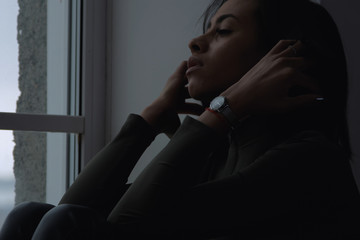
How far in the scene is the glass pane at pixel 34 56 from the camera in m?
1.38

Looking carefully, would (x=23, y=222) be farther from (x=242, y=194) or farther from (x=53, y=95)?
(x=53, y=95)

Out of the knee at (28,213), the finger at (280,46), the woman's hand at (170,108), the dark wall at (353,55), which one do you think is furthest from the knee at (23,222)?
the dark wall at (353,55)

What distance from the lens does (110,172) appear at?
0.98m

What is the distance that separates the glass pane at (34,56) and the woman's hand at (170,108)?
55cm

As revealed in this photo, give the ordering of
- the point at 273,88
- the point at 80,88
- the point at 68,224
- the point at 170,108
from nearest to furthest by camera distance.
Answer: the point at 68,224
the point at 273,88
the point at 170,108
the point at 80,88

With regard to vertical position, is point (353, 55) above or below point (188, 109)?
above

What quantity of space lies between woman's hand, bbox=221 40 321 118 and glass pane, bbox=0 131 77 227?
0.89 m

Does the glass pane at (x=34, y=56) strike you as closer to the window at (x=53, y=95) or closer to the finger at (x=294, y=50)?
the window at (x=53, y=95)

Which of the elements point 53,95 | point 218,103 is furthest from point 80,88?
point 218,103

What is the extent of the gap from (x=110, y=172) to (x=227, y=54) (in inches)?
15.5

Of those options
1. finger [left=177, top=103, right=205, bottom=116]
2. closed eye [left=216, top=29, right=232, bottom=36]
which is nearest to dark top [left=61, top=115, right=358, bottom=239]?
closed eye [left=216, top=29, right=232, bottom=36]

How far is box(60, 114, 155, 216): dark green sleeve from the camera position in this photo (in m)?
0.96

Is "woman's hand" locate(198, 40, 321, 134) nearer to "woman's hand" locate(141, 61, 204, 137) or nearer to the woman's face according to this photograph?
the woman's face

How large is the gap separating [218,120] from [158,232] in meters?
0.24
